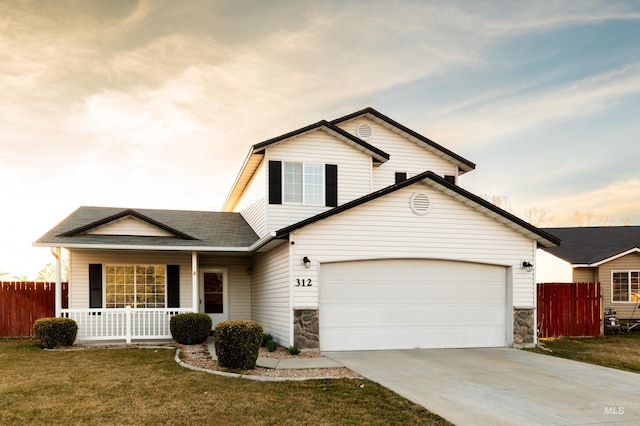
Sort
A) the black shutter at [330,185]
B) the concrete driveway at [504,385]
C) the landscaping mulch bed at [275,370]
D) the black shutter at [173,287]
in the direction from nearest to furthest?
the concrete driveway at [504,385] < the landscaping mulch bed at [275,370] < the black shutter at [330,185] < the black shutter at [173,287]

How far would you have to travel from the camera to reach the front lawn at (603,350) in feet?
38.8

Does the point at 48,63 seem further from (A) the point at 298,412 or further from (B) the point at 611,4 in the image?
(B) the point at 611,4

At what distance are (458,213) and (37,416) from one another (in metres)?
10.5

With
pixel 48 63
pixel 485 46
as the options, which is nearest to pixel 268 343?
pixel 48 63

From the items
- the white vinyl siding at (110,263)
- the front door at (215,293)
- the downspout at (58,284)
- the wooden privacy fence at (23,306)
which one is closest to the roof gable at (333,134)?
the white vinyl siding at (110,263)

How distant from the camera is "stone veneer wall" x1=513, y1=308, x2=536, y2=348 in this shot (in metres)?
13.6

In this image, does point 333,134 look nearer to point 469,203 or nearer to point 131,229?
point 469,203

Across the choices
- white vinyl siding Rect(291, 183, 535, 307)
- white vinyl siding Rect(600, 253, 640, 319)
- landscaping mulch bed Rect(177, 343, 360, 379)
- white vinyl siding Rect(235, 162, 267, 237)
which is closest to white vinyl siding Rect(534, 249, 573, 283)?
white vinyl siding Rect(600, 253, 640, 319)

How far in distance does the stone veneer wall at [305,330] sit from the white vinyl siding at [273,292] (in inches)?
7.9

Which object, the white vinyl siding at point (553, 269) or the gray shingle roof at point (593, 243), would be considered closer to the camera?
the gray shingle roof at point (593, 243)

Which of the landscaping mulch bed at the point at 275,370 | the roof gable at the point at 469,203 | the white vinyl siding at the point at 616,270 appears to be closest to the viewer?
the landscaping mulch bed at the point at 275,370

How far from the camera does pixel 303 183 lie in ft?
51.9

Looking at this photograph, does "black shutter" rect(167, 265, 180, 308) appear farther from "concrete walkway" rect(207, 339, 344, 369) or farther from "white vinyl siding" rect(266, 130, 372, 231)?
"concrete walkway" rect(207, 339, 344, 369)

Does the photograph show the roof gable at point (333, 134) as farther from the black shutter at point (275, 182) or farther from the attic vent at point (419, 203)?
the attic vent at point (419, 203)
